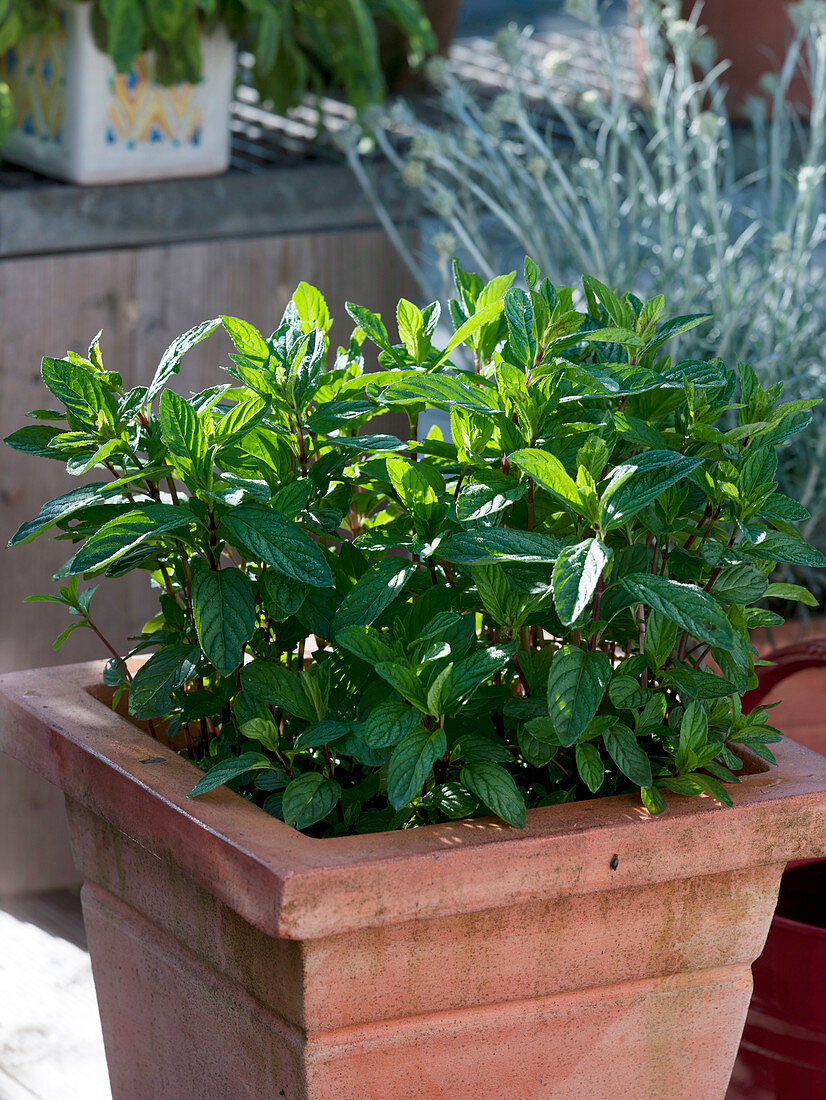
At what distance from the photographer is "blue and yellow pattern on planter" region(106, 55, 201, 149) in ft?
4.80

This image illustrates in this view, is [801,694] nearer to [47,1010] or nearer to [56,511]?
[47,1010]

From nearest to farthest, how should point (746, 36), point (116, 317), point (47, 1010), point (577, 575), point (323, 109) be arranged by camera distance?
point (577, 575) < point (47, 1010) < point (116, 317) < point (323, 109) < point (746, 36)

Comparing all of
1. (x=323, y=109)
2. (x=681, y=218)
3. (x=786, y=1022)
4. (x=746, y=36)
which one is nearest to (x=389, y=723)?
(x=786, y=1022)

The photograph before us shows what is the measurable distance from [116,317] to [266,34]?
0.36m

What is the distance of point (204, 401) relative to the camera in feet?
2.28

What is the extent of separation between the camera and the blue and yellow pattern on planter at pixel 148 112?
4.80 ft

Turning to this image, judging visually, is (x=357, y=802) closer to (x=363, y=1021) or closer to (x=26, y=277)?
(x=363, y=1021)

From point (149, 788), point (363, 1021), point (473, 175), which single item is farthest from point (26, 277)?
point (363, 1021)

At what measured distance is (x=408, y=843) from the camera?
23.4 inches

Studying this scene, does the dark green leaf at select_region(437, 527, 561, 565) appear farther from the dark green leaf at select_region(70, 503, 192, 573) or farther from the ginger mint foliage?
the dark green leaf at select_region(70, 503, 192, 573)

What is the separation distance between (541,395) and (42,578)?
3.52 feet

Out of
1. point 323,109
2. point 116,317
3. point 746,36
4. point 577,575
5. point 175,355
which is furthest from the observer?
point 746,36

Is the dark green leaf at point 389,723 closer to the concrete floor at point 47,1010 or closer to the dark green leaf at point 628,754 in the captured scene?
the dark green leaf at point 628,754

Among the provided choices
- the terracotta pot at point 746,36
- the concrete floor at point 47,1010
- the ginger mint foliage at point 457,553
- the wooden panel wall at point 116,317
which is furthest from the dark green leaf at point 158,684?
the terracotta pot at point 746,36
